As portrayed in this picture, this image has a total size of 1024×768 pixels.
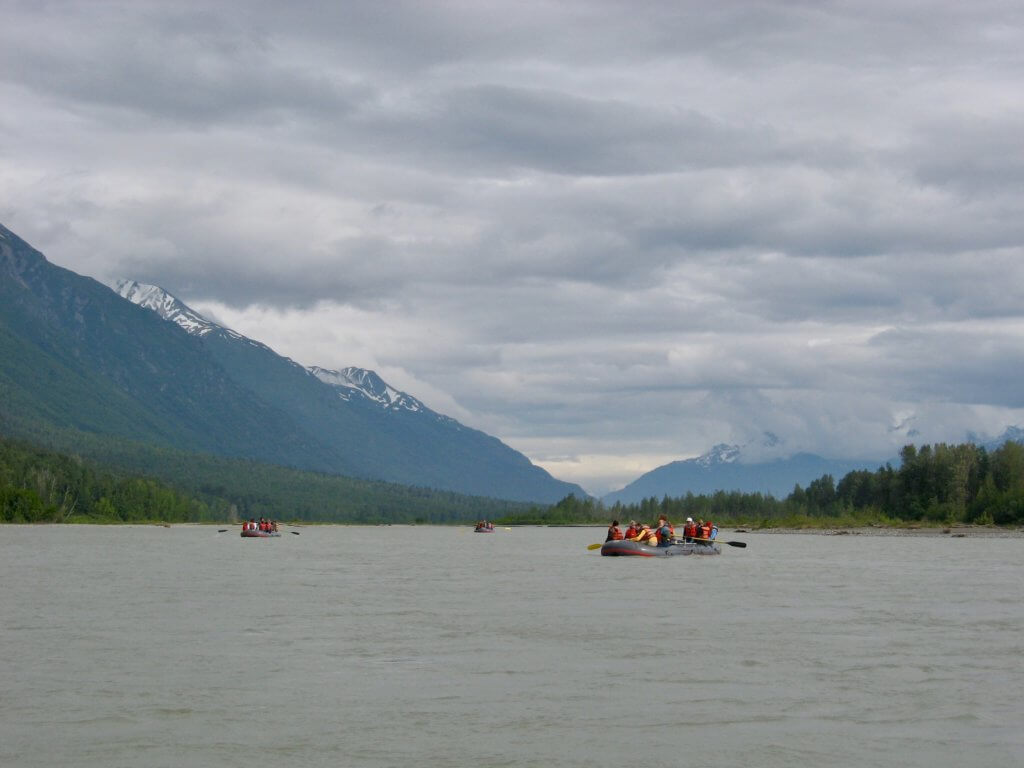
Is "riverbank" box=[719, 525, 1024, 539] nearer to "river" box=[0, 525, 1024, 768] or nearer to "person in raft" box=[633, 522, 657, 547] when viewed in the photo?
"person in raft" box=[633, 522, 657, 547]

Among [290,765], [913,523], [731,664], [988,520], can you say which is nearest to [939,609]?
[731,664]

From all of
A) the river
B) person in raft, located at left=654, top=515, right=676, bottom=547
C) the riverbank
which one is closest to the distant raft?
person in raft, located at left=654, top=515, right=676, bottom=547

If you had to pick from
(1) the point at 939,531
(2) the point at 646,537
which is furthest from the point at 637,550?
(1) the point at 939,531

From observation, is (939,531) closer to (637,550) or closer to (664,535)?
(664,535)

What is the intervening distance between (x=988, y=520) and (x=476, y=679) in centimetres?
16071

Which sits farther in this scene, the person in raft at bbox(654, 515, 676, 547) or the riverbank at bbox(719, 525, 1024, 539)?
the riverbank at bbox(719, 525, 1024, 539)

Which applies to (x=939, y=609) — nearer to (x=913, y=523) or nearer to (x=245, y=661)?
(x=245, y=661)

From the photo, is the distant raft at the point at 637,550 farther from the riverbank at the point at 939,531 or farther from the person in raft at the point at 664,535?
the riverbank at the point at 939,531

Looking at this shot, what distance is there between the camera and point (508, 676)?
32.6m

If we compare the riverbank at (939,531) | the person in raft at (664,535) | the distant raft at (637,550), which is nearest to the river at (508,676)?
the distant raft at (637,550)

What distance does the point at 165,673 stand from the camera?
107 feet

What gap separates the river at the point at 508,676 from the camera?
79.1ft

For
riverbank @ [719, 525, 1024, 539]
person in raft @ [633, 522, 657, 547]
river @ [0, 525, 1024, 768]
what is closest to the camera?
river @ [0, 525, 1024, 768]

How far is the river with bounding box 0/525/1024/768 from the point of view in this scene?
949 inches
